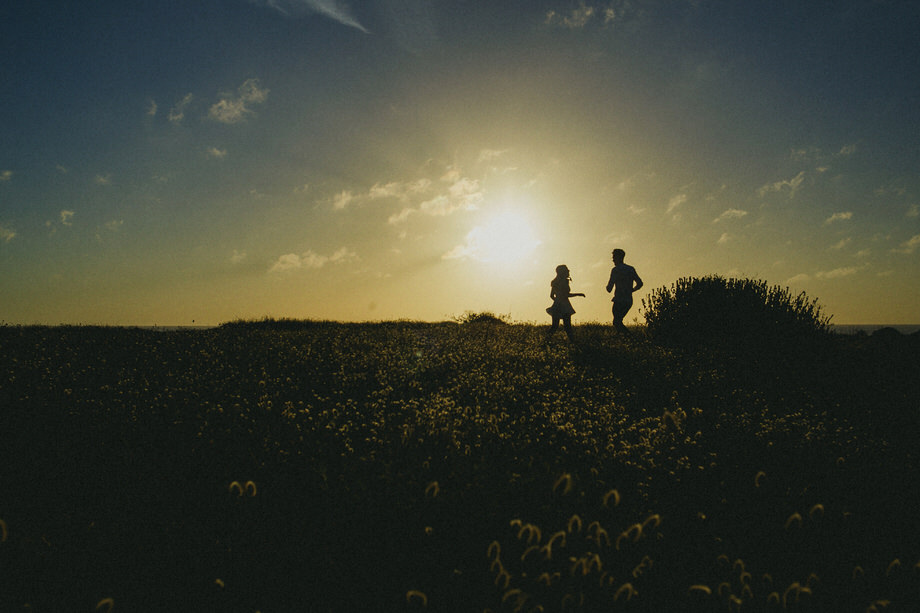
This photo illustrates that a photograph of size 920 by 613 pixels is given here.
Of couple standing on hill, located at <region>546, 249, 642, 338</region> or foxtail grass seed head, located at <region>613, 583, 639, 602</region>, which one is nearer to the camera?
foxtail grass seed head, located at <region>613, 583, 639, 602</region>

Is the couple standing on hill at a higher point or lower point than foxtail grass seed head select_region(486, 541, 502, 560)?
higher

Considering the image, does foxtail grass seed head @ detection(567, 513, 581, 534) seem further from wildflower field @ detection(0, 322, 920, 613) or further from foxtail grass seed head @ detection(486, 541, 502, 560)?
foxtail grass seed head @ detection(486, 541, 502, 560)

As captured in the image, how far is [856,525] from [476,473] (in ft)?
10.9

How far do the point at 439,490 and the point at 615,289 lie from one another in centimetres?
1099

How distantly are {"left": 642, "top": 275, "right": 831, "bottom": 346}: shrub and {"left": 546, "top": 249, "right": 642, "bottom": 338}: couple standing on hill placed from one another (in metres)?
1.67

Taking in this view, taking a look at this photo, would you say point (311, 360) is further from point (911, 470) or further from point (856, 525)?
point (911, 470)

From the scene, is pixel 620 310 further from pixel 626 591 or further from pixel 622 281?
pixel 626 591

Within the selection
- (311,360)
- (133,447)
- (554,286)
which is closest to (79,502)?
(133,447)

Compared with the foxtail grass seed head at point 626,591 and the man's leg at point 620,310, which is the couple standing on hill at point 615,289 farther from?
the foxtail grass seed head at point 626,591

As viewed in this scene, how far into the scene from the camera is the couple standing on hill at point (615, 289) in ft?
43.8

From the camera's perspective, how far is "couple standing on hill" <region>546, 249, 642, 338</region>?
1334cm

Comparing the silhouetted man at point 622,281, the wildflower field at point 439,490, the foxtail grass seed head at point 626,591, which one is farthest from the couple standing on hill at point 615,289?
the foxtail grass seed head at point 626,591

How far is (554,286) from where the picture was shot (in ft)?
45.1

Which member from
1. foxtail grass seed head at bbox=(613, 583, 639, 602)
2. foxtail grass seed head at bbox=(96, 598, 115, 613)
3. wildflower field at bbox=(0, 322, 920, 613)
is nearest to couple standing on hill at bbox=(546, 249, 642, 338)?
wildflower field at bbox=(0, 322, 920, 613)
